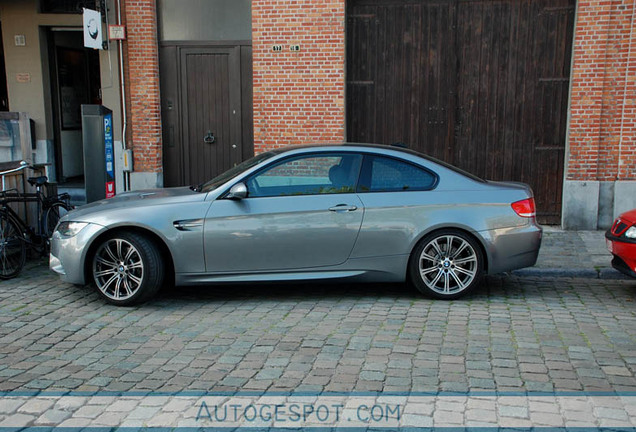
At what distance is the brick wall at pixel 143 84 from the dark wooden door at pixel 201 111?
0.25 meters

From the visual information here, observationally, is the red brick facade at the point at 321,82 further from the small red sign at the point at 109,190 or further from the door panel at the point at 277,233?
the door panel at the point at 277,233

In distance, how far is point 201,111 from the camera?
465 inches

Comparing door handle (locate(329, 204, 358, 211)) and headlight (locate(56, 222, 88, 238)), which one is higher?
door handle (locate(329, 204, 358, 211))

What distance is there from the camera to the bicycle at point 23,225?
747 centimetres

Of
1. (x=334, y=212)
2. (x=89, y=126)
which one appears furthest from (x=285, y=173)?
(x=89, y=126)

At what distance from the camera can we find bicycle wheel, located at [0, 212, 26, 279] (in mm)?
7430

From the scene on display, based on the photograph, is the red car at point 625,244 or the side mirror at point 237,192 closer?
the side mirror at point 237,192

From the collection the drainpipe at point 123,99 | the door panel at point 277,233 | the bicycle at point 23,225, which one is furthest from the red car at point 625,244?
the drainpipe at point 123,99

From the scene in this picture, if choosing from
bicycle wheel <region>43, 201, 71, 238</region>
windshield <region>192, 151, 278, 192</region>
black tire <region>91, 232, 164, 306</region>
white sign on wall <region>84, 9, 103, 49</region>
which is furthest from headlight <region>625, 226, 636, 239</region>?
white sign on wall <region>84, 9, 103, 49</region>

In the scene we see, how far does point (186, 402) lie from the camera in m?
4.21

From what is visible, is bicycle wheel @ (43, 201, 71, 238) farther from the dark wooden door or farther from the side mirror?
the dark wooden door

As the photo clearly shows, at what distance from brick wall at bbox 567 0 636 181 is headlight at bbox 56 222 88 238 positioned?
25.5 ft

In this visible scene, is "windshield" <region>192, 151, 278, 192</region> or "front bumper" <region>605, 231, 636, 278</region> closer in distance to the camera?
"front bumper" <region>605, 231, 636, 278</region>

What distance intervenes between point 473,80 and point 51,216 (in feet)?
23.2
